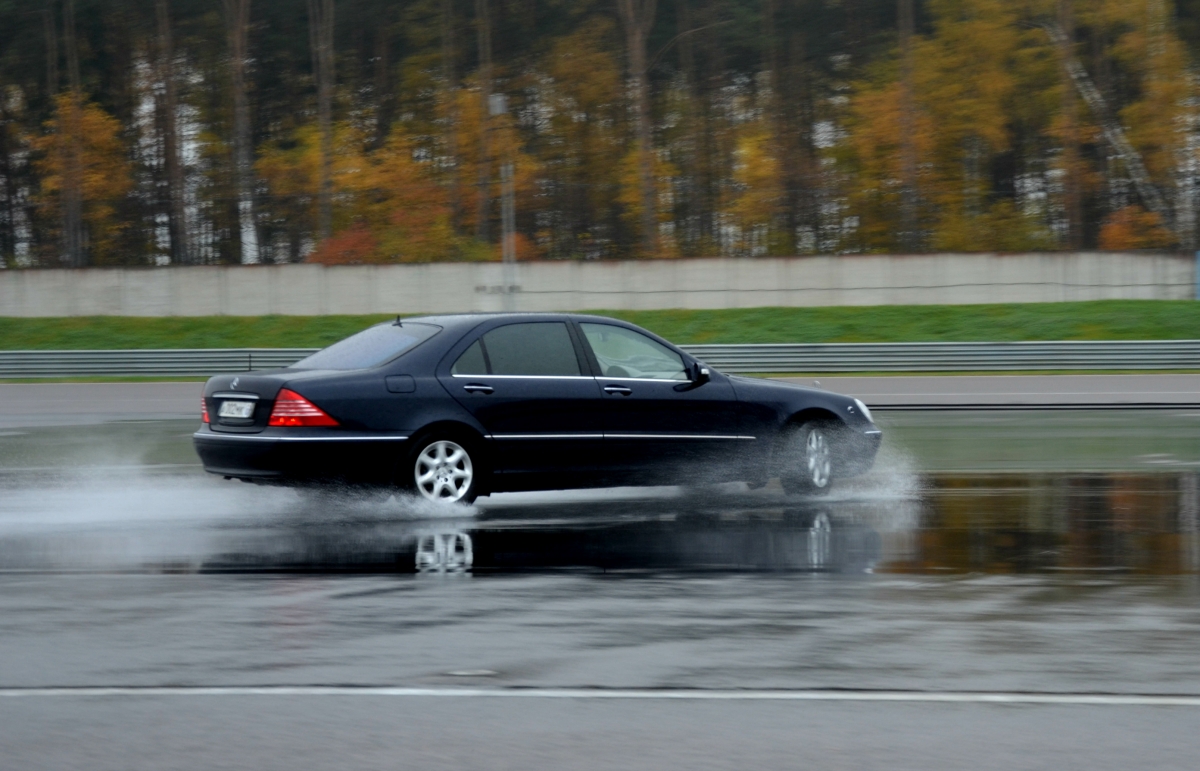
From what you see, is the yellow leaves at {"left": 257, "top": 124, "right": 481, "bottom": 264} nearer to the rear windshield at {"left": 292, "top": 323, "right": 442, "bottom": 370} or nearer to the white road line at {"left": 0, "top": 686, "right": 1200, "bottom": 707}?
the rear windshield at {"left": 292, "top": 323, "right": 442, "bottom": 370}

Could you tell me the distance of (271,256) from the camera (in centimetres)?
5347

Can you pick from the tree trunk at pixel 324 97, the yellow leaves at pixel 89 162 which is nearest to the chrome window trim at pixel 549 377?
Answer: the tree trunk at pixel 324 97

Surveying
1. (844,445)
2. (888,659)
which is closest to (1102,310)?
(844,445)

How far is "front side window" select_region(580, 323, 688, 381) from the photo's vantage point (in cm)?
1154

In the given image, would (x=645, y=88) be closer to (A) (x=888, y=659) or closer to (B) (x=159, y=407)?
(B) (x=159, y=407)

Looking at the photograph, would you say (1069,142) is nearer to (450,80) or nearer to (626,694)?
(450,80)

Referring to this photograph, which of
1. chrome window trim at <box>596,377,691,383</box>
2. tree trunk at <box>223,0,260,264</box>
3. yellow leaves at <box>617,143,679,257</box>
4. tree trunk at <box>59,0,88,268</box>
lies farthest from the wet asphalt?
tree trunk at <box>59,0,88,268</box>

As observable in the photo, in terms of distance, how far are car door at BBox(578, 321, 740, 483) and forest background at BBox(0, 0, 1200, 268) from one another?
1488 inches

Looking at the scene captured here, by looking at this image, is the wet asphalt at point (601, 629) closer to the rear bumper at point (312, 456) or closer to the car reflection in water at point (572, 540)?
the car reflection in water at point (572, 540)

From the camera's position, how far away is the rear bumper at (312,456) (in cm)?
1027

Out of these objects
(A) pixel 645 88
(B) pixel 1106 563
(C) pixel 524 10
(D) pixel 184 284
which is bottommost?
(B) pixel 1106 563

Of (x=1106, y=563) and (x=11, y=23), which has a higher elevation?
(x=11, y=23)

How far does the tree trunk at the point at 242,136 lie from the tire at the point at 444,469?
43.0 m

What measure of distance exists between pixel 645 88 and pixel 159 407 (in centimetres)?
2829
